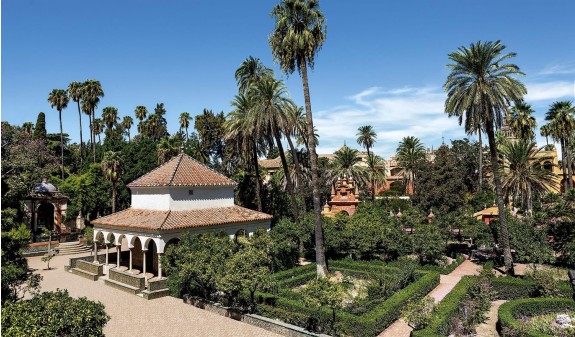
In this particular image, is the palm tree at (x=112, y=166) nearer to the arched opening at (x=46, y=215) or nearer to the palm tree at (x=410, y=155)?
the arched opening at (x=46, y=215)

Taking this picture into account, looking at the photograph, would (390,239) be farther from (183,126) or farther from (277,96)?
(183,126)

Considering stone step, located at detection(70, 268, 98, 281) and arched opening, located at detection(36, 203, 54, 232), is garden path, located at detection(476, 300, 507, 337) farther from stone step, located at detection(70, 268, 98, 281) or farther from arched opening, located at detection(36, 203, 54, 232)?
arched opening, located at detection(36, 203, 54, 232)

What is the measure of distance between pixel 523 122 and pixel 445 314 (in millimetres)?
42711

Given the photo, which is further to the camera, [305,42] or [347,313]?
[305,42]

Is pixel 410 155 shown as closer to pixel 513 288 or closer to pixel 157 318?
pixel 513 288

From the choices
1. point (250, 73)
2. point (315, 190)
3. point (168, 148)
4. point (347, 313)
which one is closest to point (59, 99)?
point (168, 148)

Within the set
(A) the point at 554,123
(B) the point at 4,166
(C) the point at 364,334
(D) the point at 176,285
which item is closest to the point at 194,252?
(D) the point at 176,285

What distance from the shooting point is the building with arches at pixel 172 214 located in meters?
25.2

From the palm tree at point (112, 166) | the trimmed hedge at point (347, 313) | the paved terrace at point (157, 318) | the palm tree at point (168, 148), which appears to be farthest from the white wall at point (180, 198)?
the palm tree at point (112, 166)

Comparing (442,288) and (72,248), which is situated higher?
(72,248)

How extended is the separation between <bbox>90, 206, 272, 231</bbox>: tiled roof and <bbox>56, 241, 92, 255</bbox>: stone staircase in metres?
13.3

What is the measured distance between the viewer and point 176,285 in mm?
22484

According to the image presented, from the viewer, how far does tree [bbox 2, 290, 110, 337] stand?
11781 mm

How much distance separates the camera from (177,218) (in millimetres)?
25969
